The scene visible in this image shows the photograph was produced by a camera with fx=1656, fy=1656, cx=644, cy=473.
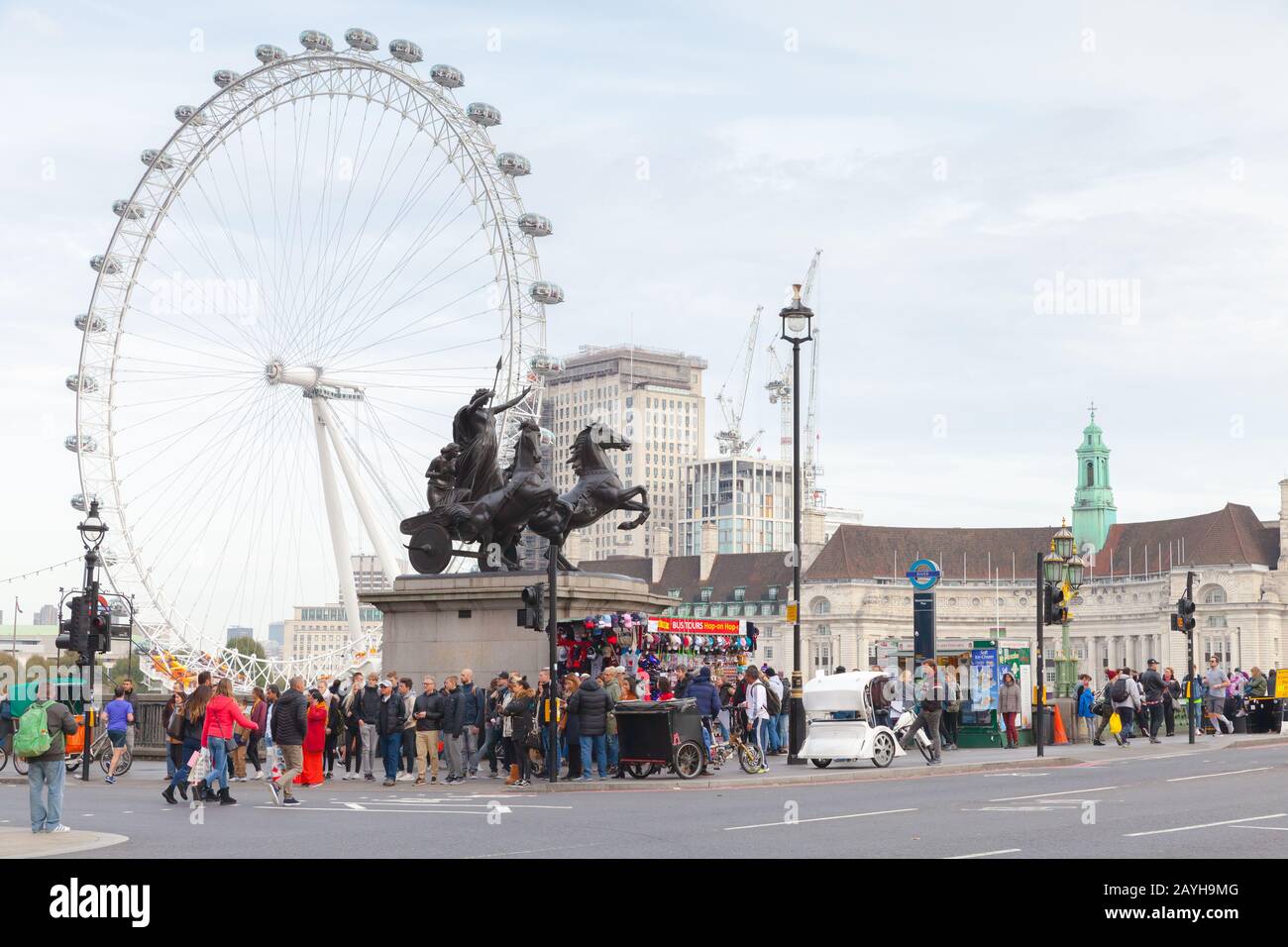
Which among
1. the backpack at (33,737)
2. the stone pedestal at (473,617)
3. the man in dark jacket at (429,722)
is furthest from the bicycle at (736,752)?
the backpack at (33,737)

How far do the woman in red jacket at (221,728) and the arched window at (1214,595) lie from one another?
147m

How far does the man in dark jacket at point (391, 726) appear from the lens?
1071 inches

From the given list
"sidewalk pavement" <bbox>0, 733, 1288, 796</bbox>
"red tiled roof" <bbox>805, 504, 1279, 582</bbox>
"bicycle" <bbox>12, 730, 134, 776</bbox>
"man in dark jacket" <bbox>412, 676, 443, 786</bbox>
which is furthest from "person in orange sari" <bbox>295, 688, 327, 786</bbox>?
"red tiled roof" <bbox>805, 504, 1279, 582</bbox>

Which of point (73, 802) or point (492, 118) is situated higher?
point (492, 118)

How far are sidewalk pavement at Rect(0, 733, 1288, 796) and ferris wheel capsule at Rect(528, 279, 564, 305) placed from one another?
2349 cm

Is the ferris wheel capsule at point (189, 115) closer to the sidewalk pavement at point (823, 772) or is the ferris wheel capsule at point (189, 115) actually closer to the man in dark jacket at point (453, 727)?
the sidewalk pavement at point (823, 772)

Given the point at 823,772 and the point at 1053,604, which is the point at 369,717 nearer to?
the point at 823,772

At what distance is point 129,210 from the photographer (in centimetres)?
5838

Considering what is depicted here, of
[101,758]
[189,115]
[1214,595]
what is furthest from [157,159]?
[1214,595]

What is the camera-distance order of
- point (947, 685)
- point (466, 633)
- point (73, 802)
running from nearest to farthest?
1. point (73, 802)
2. point (466, 633)
3. point (947, 685)

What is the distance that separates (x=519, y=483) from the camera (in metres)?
34.0

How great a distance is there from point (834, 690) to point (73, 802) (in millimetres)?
12741
